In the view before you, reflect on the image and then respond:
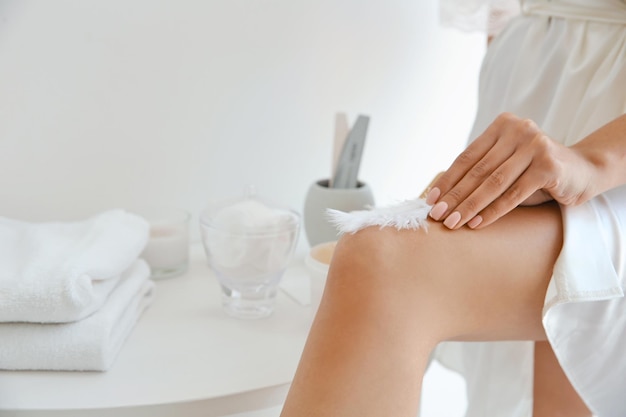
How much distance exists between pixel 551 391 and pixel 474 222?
42cm

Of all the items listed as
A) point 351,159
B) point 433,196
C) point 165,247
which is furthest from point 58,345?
point 351,159

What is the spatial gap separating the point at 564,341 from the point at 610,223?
0.40 feet

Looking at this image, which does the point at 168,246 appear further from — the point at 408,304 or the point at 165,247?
the point at 408,304

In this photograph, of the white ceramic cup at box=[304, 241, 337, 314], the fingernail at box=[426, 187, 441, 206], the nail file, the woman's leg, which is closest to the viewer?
the woman's leg

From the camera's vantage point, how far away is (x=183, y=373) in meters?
0.80

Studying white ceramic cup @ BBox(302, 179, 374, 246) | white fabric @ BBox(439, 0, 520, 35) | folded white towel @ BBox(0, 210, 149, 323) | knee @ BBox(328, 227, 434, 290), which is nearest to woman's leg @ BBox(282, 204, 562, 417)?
knee @ BBox(328, 227, 434, 290)

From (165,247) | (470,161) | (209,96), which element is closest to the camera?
(470,161)

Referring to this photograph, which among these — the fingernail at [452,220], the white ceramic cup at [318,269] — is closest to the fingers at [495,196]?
the fingernail at [452,220]

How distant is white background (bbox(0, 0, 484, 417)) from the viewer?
1040mm

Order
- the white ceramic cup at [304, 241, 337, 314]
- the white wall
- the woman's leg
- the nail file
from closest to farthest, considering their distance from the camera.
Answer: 1. the woman's leg
2. the white ceramic cup at [304, 241, 337, 314]
3. the white wall
4. the nail file

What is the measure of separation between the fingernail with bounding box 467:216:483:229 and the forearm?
12 centimetres

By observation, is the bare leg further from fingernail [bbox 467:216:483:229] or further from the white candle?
the white candle

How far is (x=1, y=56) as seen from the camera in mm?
1005

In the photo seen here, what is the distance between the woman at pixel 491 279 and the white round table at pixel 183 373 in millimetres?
188
